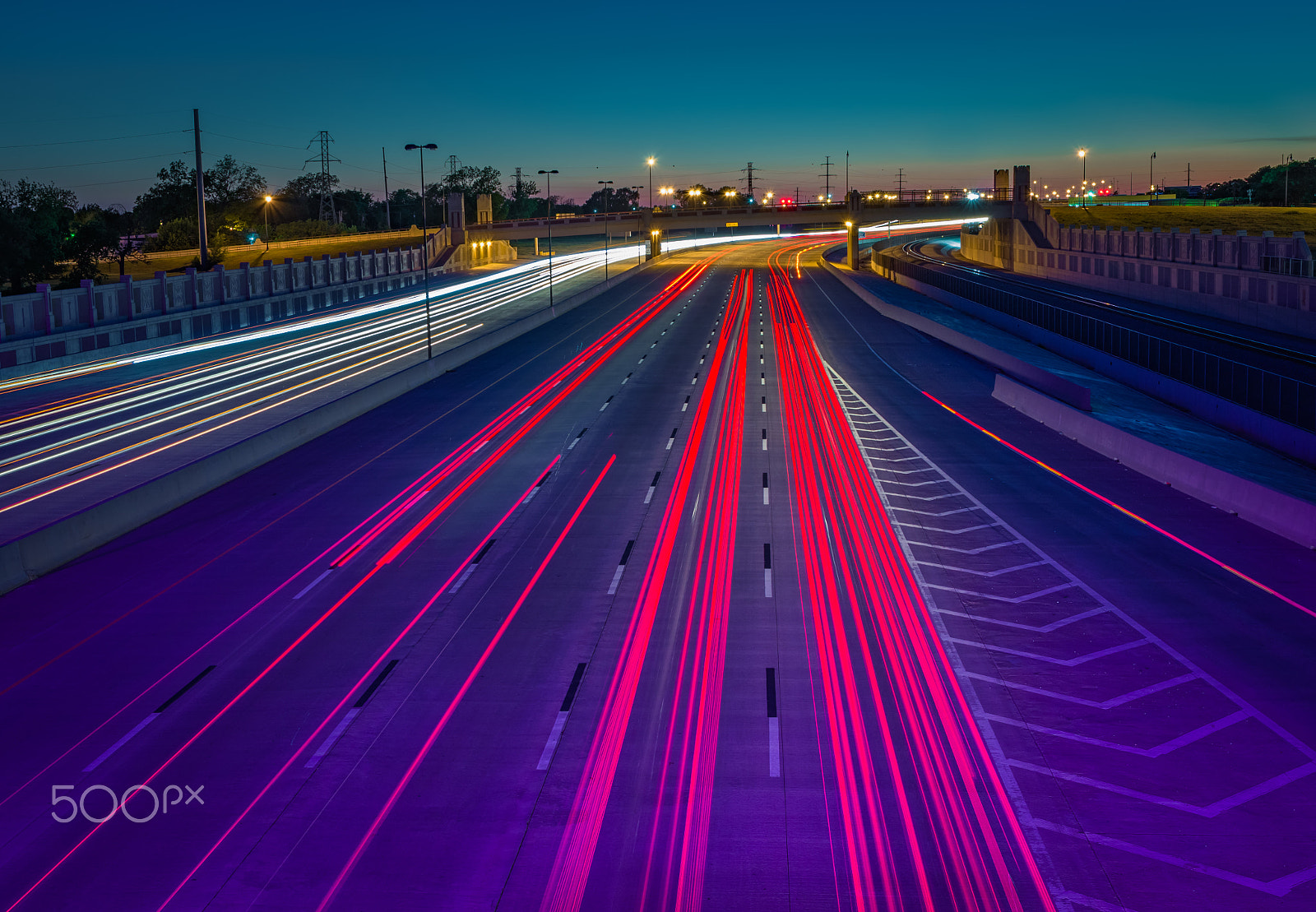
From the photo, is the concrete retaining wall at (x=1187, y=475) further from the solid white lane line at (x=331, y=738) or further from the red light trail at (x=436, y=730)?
the solid white lane line at (x=331, y=738)

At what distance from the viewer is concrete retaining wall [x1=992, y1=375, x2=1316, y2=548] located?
21438 mm

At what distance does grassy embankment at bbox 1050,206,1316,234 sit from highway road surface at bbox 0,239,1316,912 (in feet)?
331

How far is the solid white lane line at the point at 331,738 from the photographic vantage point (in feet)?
41.1

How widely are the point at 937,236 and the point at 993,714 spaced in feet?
622

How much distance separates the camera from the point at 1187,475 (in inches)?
995

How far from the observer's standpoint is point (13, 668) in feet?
51.1

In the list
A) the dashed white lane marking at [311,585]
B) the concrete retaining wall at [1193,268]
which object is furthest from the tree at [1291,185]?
the dashed white lane marking at [311,585]

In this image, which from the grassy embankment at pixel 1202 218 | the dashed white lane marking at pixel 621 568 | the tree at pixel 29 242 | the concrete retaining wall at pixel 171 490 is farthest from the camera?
the grassy embankment at pixel 1202 218

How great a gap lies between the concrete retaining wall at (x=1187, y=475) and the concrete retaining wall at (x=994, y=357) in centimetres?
164

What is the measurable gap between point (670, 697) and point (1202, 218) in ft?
492

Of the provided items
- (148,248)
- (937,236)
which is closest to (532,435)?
(148,248)

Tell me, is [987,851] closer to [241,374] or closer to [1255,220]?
[241,374]

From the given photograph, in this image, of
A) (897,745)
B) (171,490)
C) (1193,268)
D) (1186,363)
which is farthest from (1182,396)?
(171,490)

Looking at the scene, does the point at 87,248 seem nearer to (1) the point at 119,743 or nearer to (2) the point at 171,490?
(2) the point at 171,490
